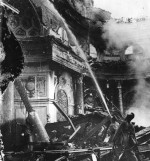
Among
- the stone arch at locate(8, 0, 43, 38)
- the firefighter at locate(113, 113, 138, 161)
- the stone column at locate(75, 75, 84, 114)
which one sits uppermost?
the stone arch at locate(8, 0, 43, 38)

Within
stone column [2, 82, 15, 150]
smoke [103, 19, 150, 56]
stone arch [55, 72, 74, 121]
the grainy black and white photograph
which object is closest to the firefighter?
the grainy black and white photograph

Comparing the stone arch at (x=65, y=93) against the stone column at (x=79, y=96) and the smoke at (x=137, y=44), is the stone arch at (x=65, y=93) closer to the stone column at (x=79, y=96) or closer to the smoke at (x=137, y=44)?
the stone column at (x=79, y=96)

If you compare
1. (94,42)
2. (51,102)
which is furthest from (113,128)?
(94,42)

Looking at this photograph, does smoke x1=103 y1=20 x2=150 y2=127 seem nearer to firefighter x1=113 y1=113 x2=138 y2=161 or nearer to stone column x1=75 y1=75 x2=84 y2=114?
stone column x1=75 y1=75 x2=84 y2=114

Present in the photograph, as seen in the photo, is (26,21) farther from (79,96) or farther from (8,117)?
(79,96)

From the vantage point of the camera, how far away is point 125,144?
28.1 feet

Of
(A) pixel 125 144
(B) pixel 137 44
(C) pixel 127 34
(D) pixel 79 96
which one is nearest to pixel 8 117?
(A) pixel 125 144

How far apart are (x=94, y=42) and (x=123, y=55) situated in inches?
110

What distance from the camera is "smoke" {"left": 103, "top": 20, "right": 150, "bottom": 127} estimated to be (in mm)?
23609

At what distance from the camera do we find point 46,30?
1555cm

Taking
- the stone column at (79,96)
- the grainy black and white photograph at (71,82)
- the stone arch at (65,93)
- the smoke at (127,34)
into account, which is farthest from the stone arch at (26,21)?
the smoke at (127,34)

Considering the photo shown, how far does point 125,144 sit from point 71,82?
10.4m

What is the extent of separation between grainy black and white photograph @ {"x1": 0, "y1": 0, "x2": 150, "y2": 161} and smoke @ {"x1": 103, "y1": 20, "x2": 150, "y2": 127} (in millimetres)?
82

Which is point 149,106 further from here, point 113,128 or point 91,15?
point 113,128
